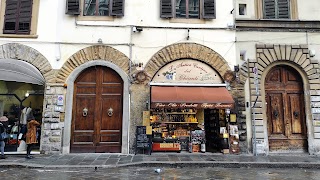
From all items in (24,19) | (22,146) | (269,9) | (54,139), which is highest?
(269,9)

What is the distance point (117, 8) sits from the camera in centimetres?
1110

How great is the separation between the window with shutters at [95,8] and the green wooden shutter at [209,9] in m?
3.44

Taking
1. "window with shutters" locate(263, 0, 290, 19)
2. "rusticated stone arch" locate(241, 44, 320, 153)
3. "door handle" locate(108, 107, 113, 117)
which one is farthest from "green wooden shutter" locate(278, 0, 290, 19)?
"door handle" locate(108, 107, 113, 117)

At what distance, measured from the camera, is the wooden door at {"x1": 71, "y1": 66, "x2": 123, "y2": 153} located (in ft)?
34.7

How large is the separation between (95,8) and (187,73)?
4.70m

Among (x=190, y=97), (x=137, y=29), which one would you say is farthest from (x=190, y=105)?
(x=137, y=29)

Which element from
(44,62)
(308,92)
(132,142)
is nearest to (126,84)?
(132,142)

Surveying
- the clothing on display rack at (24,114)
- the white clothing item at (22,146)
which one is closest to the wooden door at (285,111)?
the clothing on display rack at (24,114)

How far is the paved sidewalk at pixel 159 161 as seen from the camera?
862cm

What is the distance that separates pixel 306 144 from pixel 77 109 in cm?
932

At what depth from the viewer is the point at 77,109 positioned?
422 inches

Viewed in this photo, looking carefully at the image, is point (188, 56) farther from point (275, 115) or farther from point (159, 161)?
point (159, 161)

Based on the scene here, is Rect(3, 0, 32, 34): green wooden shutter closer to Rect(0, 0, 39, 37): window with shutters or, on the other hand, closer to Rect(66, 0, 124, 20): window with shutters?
Rect(0, 0, 39, 37): window with shutters

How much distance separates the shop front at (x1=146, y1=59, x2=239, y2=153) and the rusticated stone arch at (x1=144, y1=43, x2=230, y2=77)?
0.21m
